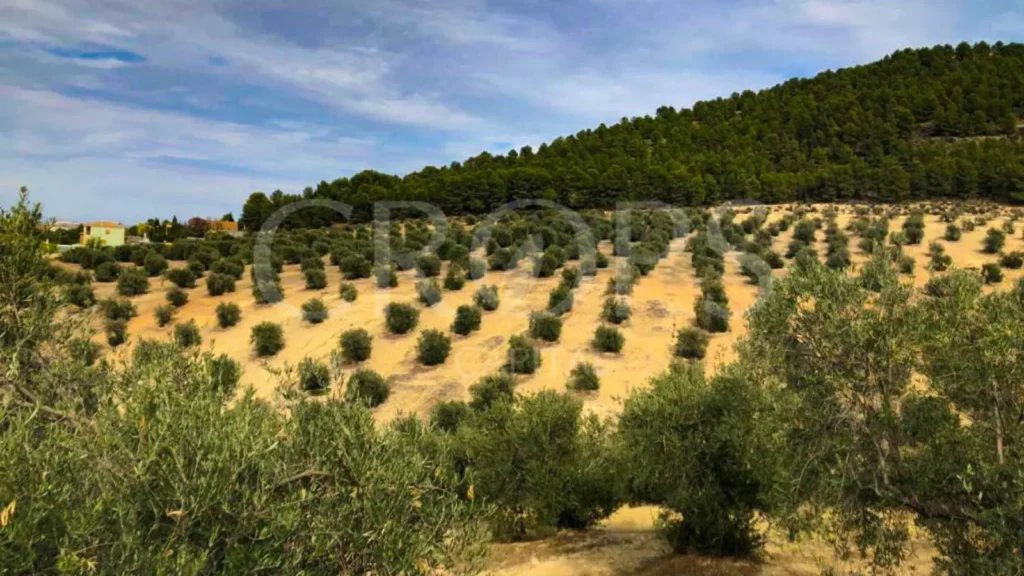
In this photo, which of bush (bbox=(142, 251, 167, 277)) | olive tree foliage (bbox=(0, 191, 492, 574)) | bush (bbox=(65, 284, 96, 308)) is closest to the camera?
olive tree foliage (bbox=(0, 191, 492, 574))

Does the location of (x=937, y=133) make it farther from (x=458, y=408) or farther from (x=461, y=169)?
(x=458, y=408)

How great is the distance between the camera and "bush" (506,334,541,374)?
79.2 feet

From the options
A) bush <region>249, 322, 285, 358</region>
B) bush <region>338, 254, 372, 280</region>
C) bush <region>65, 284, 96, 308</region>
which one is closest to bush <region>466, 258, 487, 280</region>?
bush <region>338, 254, 372, 280</region>

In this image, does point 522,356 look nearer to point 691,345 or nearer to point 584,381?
point 584,381

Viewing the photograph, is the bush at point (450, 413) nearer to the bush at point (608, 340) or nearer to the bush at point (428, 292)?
the bush at point (608, 340)

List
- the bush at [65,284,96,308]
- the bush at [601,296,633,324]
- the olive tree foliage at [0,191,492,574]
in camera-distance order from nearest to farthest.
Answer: the olive tree foliage at [0,191,492,574]
the bush at [65,284,96,308]
the bush at [601,296,633,324]

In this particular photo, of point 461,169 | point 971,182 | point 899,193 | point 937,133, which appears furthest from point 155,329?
point 937,133

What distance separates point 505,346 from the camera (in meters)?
26.1

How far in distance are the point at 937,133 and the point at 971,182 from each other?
25072 millimetres

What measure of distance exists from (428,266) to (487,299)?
687 cm

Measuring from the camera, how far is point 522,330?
27422 mm

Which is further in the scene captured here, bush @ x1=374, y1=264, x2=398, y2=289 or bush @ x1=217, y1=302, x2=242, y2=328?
bush @ x1=374, y1=264, x2=398, y2=289

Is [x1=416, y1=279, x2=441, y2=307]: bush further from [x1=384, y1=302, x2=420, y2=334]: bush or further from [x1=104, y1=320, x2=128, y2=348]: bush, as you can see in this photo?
[x1=104, y1=320, x2=128, y2=348]: bush

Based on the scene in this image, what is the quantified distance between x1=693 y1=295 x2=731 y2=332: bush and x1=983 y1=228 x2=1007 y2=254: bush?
1997 cm
